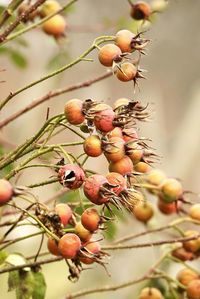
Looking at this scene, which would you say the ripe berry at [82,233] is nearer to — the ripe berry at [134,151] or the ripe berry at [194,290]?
the ripe berry at [134,151]

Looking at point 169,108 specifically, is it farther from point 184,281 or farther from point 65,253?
point 65,253

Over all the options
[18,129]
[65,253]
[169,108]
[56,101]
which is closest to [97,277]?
[18,129]

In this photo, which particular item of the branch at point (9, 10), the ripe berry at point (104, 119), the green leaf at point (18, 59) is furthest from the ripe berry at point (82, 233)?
the green leaf at point (18, 59)

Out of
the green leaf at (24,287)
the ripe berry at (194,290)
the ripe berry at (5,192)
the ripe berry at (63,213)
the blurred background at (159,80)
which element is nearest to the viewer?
the ripe berry at (5,192)

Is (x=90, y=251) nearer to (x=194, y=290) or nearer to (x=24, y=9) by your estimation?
(x=194, y=290)

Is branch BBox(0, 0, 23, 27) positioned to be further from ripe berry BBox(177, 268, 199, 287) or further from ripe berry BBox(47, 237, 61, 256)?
ripe berry BBox(177, 268, 199, 287)

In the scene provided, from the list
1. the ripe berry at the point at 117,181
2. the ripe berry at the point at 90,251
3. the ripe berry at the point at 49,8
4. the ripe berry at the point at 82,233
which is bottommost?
the ripe berry at the point at 90,251

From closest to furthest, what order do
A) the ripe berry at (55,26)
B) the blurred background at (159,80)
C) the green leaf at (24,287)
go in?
the green leaf at (24,287) → the ripe berry at (55,26) → the blurred background at (159,80)
